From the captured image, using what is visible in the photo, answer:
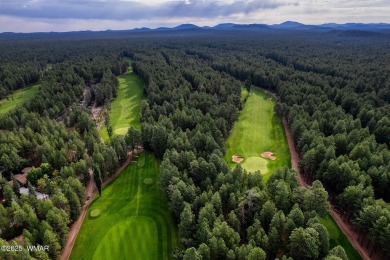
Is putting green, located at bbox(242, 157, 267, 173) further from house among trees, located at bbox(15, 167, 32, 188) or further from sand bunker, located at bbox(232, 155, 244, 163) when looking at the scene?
house among trees, located at bbox(15, 167, 32, 188)

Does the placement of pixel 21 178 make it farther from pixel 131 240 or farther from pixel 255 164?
pixel 255 164

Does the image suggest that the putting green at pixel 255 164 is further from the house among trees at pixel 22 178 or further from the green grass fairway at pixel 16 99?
the green grass fairway at pixel 16 99

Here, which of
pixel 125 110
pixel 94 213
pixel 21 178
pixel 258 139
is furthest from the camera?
pixel 125 110

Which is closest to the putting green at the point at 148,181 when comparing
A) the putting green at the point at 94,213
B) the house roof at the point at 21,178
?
the putting green at the point at 94,213

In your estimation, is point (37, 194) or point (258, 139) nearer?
point (37, 194)

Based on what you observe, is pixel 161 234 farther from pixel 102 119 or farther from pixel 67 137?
pixel 102 119

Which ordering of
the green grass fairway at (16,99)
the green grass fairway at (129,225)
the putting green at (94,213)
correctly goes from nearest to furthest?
the green grass fairway at (129,225) < the putting green at (94,213) < the green grass fairway at (16,99)

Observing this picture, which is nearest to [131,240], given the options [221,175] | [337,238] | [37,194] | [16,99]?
[221,175]
